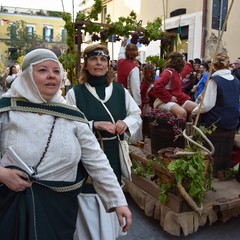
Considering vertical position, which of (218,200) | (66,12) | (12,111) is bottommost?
(218,200)

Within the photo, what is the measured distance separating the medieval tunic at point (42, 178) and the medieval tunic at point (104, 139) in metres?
0.64

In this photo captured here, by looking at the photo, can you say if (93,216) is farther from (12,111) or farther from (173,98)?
(173,98)

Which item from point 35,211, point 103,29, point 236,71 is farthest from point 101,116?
point 236,71

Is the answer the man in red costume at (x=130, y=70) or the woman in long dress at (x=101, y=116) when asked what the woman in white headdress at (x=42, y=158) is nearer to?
the woman in long dress at (x=101, y=116)

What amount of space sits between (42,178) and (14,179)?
142 mm

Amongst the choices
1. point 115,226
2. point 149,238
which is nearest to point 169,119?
point 149,238

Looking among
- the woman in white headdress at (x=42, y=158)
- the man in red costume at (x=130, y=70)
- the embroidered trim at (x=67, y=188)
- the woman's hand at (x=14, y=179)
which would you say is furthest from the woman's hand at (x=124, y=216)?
the man in red costume at (x=130, y=70)

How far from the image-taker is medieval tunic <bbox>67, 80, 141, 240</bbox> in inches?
98.7

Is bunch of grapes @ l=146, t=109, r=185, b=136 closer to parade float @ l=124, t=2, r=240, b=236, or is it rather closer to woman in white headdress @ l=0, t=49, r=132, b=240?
parade float @ l=124, t=2, r=240, b=236

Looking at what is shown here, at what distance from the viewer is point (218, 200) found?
3510 millimetres

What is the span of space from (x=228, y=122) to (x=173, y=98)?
3.31 feet

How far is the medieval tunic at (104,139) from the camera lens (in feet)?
8.23

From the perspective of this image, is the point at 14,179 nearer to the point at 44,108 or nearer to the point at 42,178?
the point at 42,178

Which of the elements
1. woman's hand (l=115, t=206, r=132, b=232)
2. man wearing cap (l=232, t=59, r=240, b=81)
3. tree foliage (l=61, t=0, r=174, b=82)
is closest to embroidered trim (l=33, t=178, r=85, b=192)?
woman's hand (l=115, t=206, r=132, b=232)
